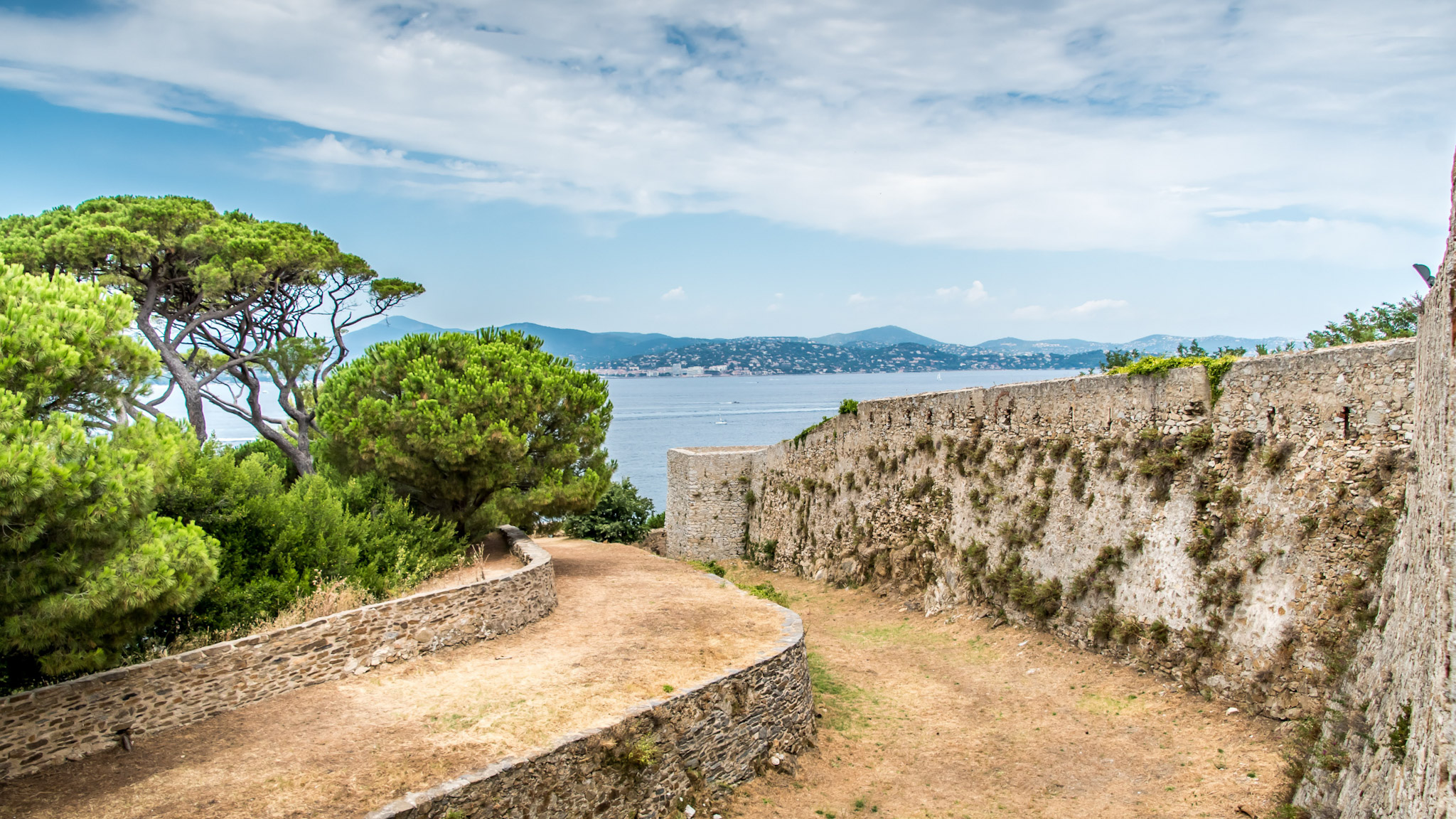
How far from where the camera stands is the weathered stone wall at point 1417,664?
15.6 feet

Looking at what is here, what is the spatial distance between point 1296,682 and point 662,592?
11.2 metres

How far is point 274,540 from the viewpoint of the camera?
1297 cm

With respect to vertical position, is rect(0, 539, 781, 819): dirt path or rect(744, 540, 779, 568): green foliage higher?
rect(0, 539, 781, 819): dirt path

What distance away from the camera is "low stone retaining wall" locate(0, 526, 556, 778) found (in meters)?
8.34

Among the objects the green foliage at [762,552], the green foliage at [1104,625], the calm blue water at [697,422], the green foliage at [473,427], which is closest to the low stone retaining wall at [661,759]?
the green foliage at [1104,625]

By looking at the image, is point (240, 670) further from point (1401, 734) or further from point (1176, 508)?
point (1176, 508)

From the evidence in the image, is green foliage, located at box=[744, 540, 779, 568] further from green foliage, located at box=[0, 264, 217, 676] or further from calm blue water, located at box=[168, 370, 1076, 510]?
green foliage, located at box=[0, 264, 217, 676]

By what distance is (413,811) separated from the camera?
7.41 metres

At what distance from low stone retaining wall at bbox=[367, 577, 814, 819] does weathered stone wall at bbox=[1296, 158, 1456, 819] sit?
Result: 20.3ft

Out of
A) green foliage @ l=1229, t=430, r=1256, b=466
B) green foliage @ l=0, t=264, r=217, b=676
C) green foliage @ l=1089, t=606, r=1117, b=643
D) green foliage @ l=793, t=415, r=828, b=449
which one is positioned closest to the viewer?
green foliage @ l=0, t=264, r=217, b=676

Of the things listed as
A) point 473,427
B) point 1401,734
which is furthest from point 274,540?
point 1401,734

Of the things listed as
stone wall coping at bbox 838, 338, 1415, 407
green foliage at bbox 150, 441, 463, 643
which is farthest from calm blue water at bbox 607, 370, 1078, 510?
green foliage at bbox 150, 441, 463, 643

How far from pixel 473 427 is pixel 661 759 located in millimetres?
8932

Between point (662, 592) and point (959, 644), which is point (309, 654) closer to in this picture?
point (662, 592)
